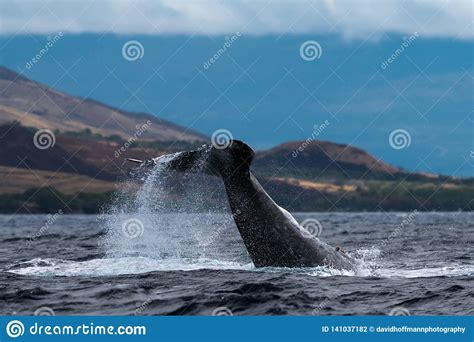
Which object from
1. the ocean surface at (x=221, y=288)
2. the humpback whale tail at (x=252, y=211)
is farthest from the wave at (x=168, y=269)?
the humpback whale tail at (x=252, y=211)

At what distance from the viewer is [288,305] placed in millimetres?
13906

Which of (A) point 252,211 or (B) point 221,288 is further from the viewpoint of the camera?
(A) point 252,211

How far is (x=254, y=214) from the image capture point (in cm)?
1678

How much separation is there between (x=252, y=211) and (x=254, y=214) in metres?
0.07

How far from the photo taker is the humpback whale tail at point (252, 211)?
16.4m

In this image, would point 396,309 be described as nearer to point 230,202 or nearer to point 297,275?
point 297,275

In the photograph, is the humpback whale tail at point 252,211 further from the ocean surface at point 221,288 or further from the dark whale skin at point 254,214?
the ocean surface at point 221,288

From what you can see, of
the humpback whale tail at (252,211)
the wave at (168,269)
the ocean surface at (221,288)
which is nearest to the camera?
the ocean surface at (221,288)

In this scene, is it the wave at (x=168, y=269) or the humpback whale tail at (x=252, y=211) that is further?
the wave at (x=168, y=269)

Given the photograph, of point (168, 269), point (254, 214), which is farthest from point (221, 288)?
point (168, 269)

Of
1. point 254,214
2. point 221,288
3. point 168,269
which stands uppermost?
point 254,214

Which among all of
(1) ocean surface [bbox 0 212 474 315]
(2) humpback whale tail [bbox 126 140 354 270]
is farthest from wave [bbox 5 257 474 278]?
(2) humpback whale tail [bbox 126 140 354 270]

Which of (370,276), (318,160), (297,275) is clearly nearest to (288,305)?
(297,275)

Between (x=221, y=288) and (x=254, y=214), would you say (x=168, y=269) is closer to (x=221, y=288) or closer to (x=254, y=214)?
(x=254, y=214)
